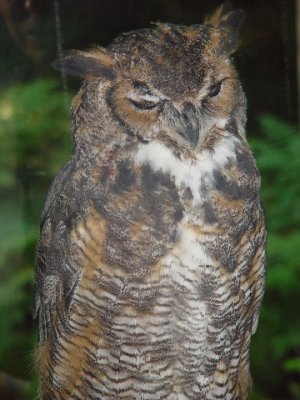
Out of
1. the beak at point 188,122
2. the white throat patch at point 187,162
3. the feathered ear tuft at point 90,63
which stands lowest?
the white throat patch at point 187,162

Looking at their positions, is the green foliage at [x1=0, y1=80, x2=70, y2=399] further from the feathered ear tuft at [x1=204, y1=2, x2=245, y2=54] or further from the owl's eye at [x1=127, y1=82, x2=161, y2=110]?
the owl's eye at [x1=127, y1=82, x2=161, y2=110]

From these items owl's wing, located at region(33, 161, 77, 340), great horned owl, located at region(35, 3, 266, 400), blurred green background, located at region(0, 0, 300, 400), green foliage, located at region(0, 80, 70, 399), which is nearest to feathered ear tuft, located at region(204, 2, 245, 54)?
great horned owl, located at region(35, 3, 266, 400)

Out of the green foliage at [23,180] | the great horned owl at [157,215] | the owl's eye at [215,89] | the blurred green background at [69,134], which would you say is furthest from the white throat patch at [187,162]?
the green foliage at [23,180]

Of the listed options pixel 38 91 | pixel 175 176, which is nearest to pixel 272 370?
pixel 38 91

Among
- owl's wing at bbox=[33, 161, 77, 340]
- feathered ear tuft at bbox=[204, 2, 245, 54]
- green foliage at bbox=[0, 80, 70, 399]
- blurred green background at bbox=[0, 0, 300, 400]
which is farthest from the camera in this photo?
green foliage at bbox=[0, 80, 70, 399]

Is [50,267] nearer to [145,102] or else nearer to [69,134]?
[145,102]

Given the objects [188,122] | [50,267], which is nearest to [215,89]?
[188,122]

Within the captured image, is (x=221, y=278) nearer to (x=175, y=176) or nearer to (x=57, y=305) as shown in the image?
(x=175, y=176)

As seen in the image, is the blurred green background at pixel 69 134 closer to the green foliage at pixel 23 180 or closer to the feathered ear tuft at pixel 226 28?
the green foliage at pixel 23 180
